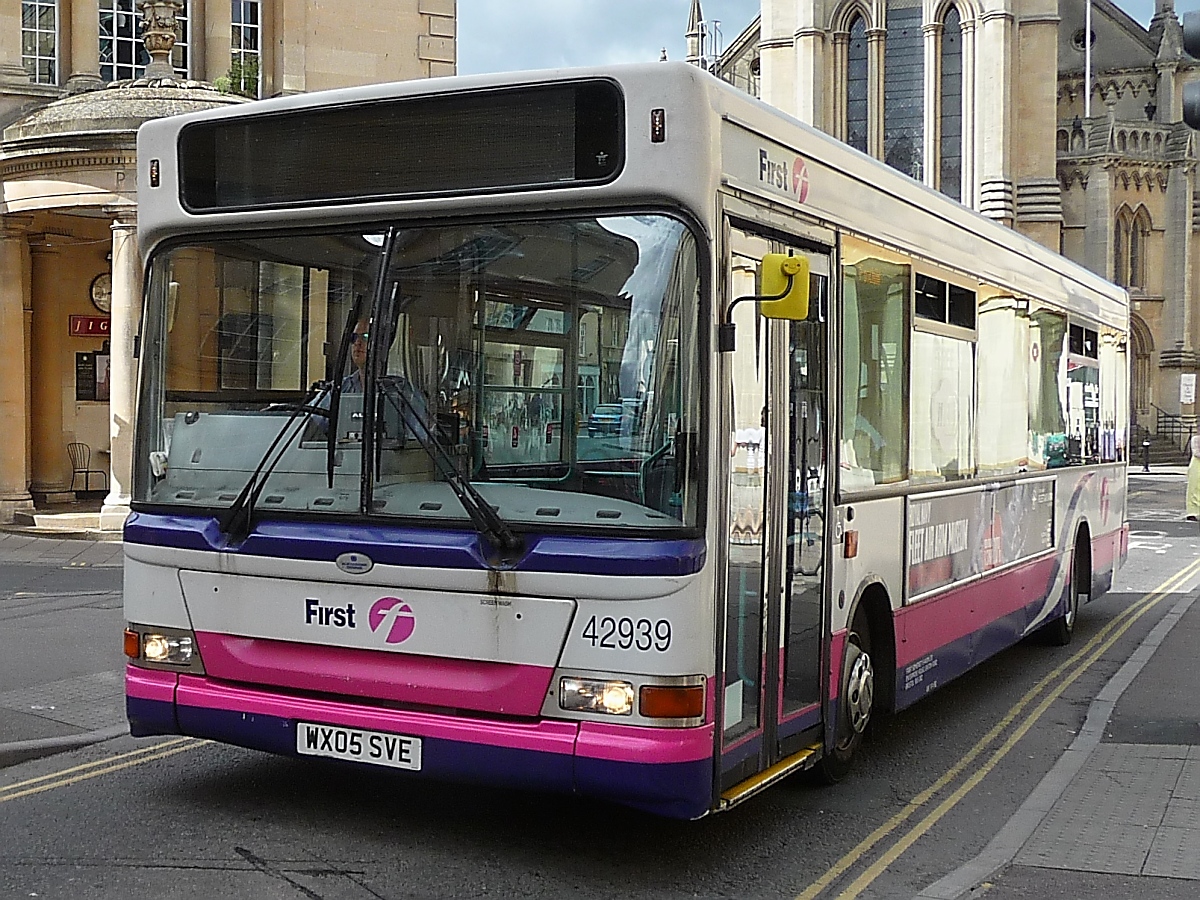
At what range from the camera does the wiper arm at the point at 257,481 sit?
6113mm

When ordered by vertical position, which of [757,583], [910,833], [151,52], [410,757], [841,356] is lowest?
[910,833]

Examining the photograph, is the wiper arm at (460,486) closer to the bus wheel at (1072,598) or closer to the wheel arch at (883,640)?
the wheel arch at (883,640)

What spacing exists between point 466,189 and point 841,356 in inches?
82.9

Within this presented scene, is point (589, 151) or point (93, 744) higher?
point (589, 151)

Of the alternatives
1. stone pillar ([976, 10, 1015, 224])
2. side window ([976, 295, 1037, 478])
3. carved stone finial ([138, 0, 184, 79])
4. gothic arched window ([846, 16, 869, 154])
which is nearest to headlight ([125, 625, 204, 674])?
side window ([976, 295, 1037, 478])

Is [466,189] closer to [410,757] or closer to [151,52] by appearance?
[410,757]

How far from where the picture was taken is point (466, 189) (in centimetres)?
597

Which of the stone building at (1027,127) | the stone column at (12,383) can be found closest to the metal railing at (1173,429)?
the stone building at (1027,127)

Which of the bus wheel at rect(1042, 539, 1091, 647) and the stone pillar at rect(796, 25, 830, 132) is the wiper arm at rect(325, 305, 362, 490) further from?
the stone pillar at rect(796, 25, 830, 132)

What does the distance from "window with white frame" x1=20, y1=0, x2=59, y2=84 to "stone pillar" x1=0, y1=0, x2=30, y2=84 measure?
0.35 metres

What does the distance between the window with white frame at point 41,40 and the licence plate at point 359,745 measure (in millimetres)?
19716

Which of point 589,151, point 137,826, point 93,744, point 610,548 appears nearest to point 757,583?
point 610,548

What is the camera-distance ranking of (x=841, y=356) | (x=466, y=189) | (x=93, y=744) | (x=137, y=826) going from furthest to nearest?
(x=93, y=744) → (x=841, y=356) → (x=137, y=826) → (x=466, y=189)

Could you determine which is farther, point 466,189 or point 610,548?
point 466,189
